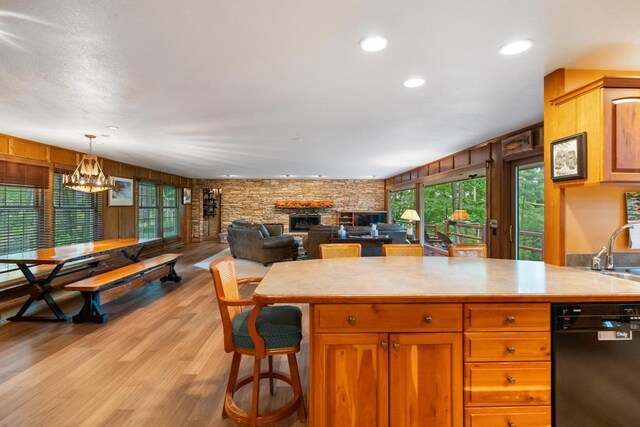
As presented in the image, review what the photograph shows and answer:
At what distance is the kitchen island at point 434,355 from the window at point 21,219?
4.91 meters

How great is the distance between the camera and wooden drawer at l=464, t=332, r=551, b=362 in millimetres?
1378

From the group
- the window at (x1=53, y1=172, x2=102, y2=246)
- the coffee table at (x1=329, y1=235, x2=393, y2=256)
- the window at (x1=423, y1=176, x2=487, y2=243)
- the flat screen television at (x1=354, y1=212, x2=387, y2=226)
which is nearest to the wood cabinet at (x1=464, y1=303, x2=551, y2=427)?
the window at (x1=423, y1=176, x2=487, y2=243)

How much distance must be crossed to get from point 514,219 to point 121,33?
15.2 feet

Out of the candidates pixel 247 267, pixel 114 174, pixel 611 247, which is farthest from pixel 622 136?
pixel 114 174

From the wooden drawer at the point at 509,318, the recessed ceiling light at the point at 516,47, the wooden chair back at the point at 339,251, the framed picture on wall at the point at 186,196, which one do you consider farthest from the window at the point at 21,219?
the recessed ceiling light at the point at 516,47

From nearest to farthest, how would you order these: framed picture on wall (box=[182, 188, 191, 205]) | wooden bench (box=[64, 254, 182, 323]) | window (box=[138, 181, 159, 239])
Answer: wooden bench (box=[64, 254, 182, 323]), window (box=[138, 181, 159, 239]), framed picture on wall (box=[182, 188, 191, 205])

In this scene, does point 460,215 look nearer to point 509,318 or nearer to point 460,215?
point 460,215

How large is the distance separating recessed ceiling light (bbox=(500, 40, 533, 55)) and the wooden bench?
14.1ft

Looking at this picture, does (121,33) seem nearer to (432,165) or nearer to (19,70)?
(19,70)

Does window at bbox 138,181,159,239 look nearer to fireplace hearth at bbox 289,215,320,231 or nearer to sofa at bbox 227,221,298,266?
sofa at bbox 227,221,298,266

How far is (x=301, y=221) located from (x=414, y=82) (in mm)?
7852

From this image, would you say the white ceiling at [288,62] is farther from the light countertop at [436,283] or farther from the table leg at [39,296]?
the table leg at [39,296]

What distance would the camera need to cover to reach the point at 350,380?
1.37 meters

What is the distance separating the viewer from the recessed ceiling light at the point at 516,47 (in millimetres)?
1714
